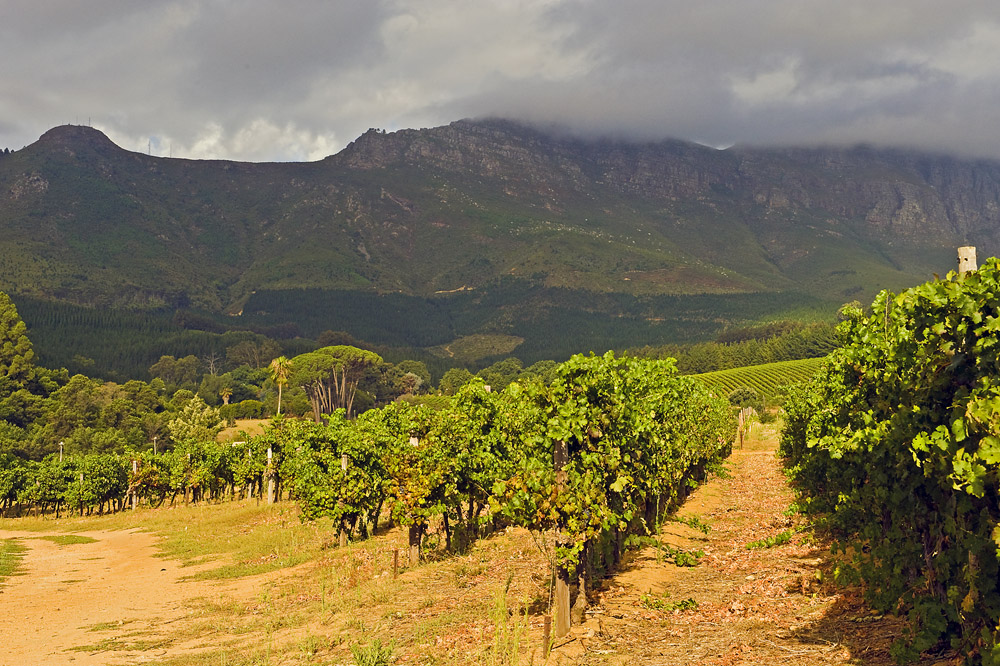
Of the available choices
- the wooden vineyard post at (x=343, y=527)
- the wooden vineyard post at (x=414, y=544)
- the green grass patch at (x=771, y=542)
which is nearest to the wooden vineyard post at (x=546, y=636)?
the green grass patch at (x=771, y=542)

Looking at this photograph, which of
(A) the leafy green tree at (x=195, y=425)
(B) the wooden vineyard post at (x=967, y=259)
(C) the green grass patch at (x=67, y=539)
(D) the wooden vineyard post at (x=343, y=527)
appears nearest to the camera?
(B) the wooden vineyard post at (x=967, y=259)

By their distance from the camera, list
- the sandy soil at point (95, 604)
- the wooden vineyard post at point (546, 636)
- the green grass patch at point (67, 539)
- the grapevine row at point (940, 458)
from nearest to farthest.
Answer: the grapevine row at point (940, 458) → the wooden vineyard post at point (546, 636) → the sandy soil at point (95, 604) → the green grass patch at point (67, 539)

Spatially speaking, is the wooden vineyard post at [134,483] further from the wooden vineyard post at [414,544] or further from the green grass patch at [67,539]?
the wooden vineyard post at [414,544]

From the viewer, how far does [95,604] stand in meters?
26.3

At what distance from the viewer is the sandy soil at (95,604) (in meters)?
19.1

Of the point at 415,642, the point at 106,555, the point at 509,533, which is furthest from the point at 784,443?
the point at 106,555

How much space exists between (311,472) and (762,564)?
19.7 meters

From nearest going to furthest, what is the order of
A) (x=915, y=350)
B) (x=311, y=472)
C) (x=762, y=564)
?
(x=915, y=350), (x=762, y=564), (x=311, y=472)

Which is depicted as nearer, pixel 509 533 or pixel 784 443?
pixel 509 533

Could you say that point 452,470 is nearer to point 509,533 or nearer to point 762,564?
A: point 509,533

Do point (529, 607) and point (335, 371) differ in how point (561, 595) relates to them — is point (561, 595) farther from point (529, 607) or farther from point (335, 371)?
point (335, 371)

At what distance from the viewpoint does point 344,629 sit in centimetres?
1756

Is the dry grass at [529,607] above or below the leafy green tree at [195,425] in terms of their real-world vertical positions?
above

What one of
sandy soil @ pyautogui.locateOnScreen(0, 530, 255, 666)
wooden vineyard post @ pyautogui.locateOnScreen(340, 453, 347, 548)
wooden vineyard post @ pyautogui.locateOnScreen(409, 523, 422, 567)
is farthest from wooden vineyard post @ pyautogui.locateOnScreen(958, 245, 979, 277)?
wooden vineyard post @ pyautogui.locateOnScreen(340, 453, 347, 548)
